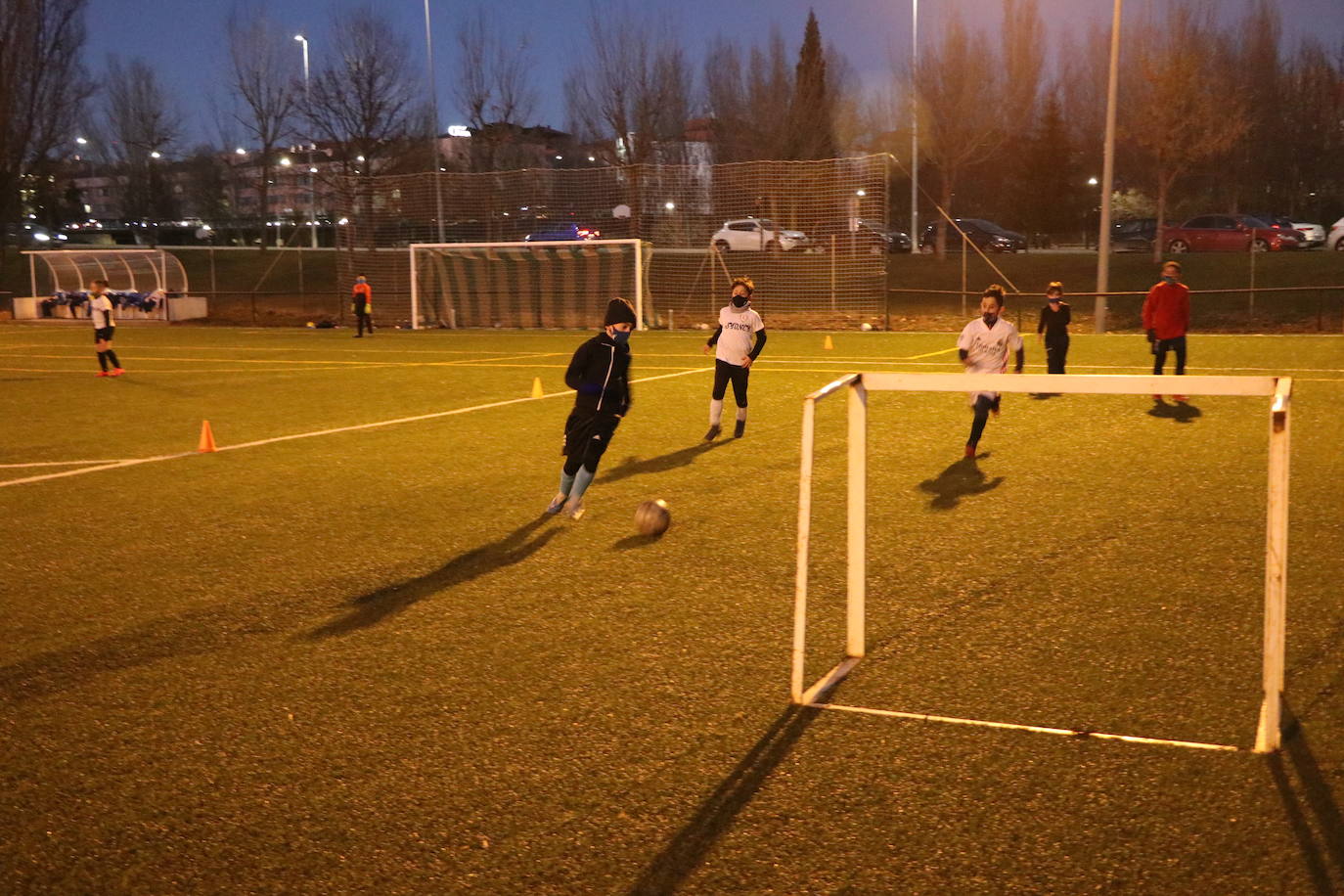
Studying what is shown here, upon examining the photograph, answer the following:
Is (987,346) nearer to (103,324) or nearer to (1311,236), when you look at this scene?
(103,324)

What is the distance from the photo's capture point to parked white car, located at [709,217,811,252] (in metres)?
34.8

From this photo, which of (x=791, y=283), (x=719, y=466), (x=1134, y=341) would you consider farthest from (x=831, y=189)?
(x=719, y=466)

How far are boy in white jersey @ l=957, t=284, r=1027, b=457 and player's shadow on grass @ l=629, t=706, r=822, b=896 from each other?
6910 millimetres

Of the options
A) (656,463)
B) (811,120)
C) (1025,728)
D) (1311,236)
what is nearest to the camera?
(1025,728)

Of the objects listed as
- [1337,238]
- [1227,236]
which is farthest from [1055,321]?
[1227,236]

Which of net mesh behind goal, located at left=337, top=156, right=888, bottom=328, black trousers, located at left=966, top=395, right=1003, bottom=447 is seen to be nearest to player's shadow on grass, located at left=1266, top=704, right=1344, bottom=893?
black trousers, located at left=966, top=395, right=1003, bottom=447

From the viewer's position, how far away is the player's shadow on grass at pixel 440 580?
6.62 m

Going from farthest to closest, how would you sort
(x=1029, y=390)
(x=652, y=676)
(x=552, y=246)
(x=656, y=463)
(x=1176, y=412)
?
(x=552, y=246)
(x=1176, y=412)
(x=656, y=463)
(x=652, y=676)
(x=1029, y=390)

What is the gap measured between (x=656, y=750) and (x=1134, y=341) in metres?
24.3

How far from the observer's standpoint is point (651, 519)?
27.9 feet

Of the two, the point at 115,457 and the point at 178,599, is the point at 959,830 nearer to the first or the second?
the point at 178,599

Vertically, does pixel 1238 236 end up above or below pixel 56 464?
above

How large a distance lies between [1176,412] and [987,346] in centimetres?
463

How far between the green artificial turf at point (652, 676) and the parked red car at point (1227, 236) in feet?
115
